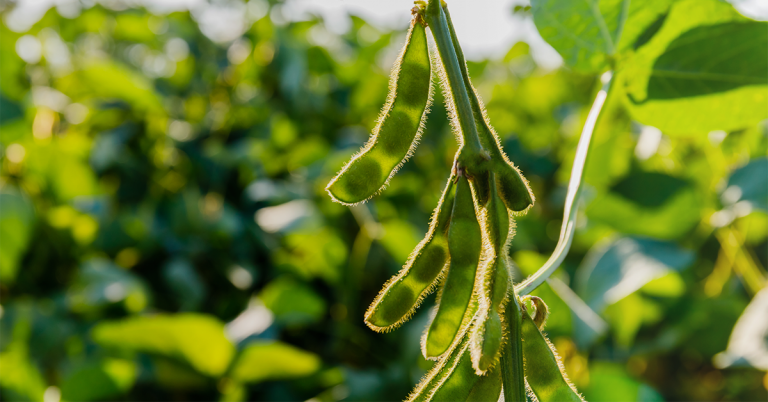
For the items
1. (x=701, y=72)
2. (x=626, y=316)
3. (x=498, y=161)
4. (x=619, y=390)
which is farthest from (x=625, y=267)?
(x=498, y=161)

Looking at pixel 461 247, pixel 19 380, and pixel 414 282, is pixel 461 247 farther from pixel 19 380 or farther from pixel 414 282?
pixel 19 380

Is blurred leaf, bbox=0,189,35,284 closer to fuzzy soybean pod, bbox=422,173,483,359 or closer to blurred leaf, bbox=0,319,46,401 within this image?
blurred leaf, bbox=0,319,46,401

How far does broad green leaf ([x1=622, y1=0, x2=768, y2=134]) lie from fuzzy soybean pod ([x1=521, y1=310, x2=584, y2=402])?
13.9 inches

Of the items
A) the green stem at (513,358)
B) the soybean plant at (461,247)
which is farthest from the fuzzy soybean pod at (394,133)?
the green stem at (513,358)

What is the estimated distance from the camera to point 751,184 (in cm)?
115

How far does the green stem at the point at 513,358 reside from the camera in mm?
333

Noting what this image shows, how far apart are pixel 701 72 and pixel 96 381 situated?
108 centimetres

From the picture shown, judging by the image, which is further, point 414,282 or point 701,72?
point 701,72

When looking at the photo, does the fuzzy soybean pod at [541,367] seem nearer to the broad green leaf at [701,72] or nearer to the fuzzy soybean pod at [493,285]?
the fuzzy soybean pod at [493,285]

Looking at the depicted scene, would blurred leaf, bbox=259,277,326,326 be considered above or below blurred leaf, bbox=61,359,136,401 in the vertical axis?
above

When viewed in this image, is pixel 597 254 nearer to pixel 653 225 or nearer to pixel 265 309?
pixel 653 225

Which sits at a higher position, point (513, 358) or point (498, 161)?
point (498, 161)

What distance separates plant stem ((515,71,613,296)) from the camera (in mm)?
420

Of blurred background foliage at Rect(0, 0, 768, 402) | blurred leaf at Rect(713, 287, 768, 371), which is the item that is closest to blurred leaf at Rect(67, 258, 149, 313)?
A: blurred background foliage at Rect(0, 0, 768, 402)
